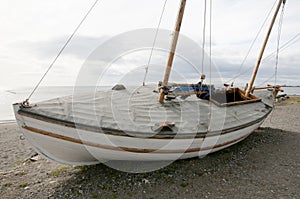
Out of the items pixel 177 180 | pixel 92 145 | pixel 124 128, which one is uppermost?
pixel 124 128

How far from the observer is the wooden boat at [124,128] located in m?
3.69

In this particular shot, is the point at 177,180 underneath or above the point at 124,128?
underneath

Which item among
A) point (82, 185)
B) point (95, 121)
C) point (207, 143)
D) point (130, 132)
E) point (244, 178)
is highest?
point (95, 121)

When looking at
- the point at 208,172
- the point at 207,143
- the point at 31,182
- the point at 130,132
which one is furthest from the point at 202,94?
the point at 31,182

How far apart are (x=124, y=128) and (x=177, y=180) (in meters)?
2.21

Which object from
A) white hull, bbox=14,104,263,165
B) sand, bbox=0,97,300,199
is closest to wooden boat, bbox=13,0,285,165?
white hull, bbox=14,104,263,165

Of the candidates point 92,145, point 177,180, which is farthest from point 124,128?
point 177,180

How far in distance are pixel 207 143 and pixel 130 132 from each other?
2.34 metres

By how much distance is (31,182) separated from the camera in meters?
4.59

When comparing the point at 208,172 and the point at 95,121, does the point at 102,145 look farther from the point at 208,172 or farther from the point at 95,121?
the point at 208,172

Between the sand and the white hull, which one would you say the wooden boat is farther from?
the sand

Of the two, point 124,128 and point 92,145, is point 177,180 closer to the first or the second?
point 124,128

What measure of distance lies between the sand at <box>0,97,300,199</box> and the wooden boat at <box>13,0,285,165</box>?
0.59 meters

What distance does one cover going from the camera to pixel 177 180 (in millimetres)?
4504
